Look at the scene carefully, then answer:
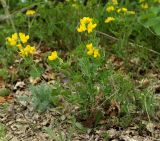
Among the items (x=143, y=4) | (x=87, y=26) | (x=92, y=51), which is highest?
(x=87, y=26)

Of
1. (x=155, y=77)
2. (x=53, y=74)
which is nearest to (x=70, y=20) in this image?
(x=53, y=74)

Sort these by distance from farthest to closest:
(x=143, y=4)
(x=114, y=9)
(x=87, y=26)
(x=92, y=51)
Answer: (x=143, y=4) → (x=114, y=9) → (x=87, y=26) → (x=92, y=51)

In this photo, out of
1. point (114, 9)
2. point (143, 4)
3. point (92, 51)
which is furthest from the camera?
point (143, 4)

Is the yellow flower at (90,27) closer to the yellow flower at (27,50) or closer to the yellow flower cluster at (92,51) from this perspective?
the yellow flower cluster at (92,51)

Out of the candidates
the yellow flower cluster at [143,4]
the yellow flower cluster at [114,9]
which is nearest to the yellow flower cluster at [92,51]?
the yellow flower cluster at [114,9]

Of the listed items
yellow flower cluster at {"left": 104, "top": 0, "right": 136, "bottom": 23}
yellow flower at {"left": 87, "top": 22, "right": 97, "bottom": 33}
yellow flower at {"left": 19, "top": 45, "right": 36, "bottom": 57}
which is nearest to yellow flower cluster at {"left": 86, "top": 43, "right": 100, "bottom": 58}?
yellow flower at {"left": 87, "top": 22, "right": 97, "bottom": 33}

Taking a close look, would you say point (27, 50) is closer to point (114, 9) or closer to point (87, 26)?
point (87, 26)

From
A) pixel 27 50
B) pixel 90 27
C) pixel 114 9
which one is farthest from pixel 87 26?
pixel 114 9

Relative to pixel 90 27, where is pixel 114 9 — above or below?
below

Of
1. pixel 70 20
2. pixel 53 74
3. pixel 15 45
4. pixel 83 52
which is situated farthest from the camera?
pixel 70 20

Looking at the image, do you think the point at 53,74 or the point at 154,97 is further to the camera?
the point at 53,74

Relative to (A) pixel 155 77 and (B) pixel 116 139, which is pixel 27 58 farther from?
(A) pixel 155 77
